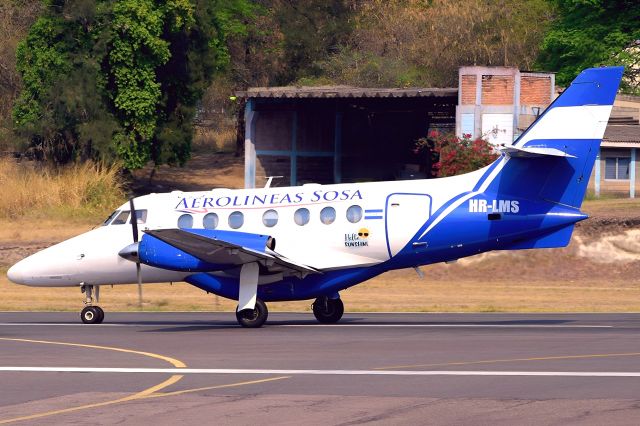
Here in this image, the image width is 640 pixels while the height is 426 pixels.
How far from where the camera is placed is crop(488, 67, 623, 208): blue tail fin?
24.7 m

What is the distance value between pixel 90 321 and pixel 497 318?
974 centimetres

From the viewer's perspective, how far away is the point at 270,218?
26250 mm

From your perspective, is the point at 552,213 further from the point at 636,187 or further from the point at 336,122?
Result: the point at 336,122

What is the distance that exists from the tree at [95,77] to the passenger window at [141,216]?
2579 cm

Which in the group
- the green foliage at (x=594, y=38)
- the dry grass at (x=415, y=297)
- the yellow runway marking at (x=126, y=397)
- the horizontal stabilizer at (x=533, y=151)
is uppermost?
the green foliage at (x=594, y=38)

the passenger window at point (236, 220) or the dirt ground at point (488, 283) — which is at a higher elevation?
the passenger window at point (236, 220)

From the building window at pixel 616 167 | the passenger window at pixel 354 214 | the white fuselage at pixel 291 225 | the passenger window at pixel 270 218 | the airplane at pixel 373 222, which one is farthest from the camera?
the building window at pixel 616 167

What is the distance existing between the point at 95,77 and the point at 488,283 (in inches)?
863

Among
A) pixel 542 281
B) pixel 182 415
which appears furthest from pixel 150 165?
pixel 182 415

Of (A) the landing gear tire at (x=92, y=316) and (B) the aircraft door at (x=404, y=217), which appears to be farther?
(A) the landing gear tire at (x=92, y=316)

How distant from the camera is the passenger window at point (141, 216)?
27.1 metres

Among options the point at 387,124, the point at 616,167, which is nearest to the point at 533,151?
the point at 616,167

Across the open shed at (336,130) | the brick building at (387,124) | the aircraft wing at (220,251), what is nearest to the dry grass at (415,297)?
the aircraft wing at (220,251)

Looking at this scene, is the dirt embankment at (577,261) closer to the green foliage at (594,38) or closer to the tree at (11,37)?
the green foliage at (594,38)
